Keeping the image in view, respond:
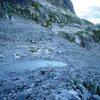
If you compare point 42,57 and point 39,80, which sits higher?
point 39,80

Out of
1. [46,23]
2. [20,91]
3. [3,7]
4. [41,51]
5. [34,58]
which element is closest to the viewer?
[20,91]

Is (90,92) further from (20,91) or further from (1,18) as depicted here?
(1,18)

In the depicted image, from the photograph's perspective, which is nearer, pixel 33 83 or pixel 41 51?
pixel 33 83

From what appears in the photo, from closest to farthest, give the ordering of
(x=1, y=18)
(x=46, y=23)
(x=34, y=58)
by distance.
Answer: (x=34, y=58), (x=1, y=18), (x=46, y=23)

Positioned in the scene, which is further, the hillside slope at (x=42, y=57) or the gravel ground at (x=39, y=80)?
the hillside slope at (x=42, y=57)

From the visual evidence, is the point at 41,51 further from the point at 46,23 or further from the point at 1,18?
the point at 46,23

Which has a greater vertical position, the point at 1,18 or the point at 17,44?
the point at 1,18

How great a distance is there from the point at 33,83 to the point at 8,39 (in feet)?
146

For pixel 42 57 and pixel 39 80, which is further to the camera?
pixel 42 57

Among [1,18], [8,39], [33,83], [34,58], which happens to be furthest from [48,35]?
[33,83]

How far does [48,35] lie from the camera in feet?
309

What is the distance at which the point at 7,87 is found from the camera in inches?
1117

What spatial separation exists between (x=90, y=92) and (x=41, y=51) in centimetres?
4241

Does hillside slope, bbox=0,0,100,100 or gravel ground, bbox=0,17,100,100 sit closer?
gravel ground, bbox=0,17,100,100
